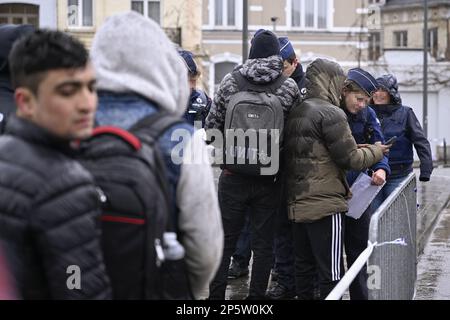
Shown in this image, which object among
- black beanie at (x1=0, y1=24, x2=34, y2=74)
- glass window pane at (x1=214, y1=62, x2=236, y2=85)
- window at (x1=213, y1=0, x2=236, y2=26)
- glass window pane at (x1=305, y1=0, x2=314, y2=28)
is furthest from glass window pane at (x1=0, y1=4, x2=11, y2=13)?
black beanie at (x1=0, y1=24, x2=34, y2=74)

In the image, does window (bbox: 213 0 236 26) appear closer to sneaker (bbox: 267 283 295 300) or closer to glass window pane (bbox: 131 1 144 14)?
glass window pane (bbox: 131 1 144 14)

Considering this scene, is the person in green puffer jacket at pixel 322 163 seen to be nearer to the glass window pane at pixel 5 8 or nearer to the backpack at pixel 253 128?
the backpack at pixel 253 128

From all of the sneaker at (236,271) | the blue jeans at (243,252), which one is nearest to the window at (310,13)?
the blue jeans at (243,252)

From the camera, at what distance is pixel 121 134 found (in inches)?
121

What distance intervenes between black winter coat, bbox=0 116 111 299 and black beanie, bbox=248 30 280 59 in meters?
3.76

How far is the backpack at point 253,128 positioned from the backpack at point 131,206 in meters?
3.10

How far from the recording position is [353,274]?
4.54m

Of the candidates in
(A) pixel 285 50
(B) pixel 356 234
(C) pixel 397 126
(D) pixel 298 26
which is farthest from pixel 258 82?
(D) pixel 298 26

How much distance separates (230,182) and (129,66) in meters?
3.26

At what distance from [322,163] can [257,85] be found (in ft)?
2.34

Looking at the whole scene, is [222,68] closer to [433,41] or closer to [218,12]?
[218,12]

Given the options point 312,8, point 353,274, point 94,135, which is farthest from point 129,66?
point 312,8

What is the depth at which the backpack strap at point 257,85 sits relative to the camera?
6359mm

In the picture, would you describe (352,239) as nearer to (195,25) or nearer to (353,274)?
(353,274)
